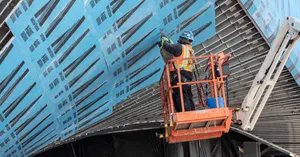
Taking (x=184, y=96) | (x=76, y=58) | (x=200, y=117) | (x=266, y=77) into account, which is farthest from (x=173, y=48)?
(x=76, y=58)

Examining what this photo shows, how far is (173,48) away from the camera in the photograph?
9.03 meters

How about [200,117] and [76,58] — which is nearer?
[200,117]

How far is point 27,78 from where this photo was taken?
10.3m

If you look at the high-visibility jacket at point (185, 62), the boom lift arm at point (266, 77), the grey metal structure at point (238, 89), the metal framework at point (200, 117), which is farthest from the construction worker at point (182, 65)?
the grey metal structure at point (238, 89)

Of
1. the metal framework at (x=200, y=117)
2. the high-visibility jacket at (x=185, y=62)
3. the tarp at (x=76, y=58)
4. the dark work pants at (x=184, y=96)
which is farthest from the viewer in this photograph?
the tarp at (x=76, y=58)

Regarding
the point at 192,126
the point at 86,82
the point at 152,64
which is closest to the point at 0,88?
the point at 86,82

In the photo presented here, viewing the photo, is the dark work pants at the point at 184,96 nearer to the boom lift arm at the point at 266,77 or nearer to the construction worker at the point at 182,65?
the construction worker at the point at 182,65

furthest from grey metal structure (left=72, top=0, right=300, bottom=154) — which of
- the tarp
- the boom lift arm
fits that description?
the boom lift arm

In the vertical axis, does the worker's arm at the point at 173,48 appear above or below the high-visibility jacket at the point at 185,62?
above

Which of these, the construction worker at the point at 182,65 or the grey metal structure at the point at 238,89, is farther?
the grey metal structure at the point at 238,89

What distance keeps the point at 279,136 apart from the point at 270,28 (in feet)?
23.3

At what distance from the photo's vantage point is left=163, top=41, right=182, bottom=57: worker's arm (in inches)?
356

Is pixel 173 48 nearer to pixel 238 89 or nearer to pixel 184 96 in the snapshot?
pixel 184 96

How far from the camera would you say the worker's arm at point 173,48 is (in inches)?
356
